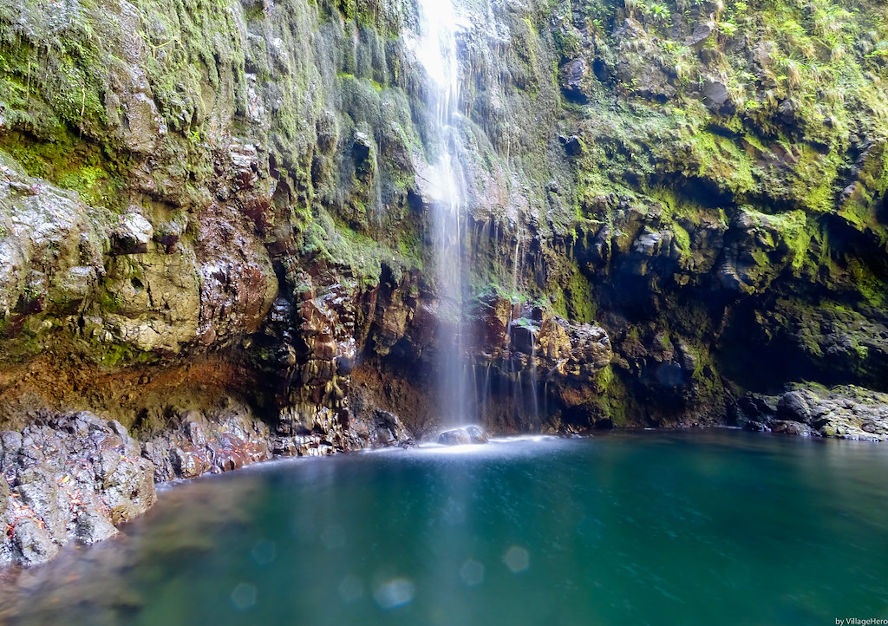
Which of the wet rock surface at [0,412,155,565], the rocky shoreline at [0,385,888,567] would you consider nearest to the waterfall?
the rocky shoreline at [0,385,888,567]

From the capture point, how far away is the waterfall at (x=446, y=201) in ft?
69.5

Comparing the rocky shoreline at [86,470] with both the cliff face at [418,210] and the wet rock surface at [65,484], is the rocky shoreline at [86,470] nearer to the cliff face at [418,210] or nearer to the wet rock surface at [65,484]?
the wet rock surface at [65,484]

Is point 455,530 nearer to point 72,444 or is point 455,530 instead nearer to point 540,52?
point 72,444

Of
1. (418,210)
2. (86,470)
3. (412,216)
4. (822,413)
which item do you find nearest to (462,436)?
(412,216)

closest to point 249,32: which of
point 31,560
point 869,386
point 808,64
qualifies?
point 31,560

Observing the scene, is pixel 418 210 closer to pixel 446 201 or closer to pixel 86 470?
pixel 446 201

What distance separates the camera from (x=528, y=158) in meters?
25.2

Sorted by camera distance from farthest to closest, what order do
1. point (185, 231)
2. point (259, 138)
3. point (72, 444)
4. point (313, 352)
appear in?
point (313, 352), point (259, 138), point (185, 231), point (72, 444)

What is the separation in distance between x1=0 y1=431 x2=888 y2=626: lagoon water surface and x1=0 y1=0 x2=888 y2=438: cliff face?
4265 millimetres

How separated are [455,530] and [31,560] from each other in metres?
7.29

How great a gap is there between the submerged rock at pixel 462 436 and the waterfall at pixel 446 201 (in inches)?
32.6

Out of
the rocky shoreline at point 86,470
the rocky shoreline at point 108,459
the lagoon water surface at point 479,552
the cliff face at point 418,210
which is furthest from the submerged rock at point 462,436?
the rocky shoreline at point 86,470

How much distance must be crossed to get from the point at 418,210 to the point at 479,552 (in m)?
13.7

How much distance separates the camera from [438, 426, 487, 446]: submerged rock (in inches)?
823
